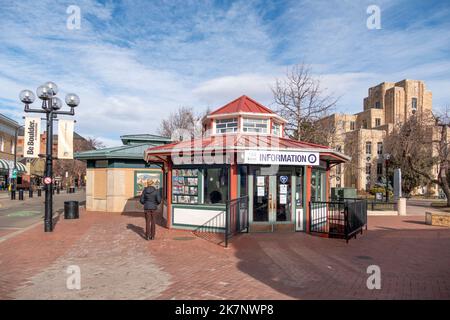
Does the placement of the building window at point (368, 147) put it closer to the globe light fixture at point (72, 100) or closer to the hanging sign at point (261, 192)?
the hanging sign at point (261, 192)

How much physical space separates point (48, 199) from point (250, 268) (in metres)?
7.87

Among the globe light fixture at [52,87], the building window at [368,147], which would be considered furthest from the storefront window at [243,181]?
the building window at [368,147]

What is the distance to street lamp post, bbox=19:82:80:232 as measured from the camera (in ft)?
38.1

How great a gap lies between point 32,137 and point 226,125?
7.18 m

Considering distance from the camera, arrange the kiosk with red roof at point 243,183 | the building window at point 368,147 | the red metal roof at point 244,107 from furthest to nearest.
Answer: the building window at point 368,147
the red metal roof at point 244,107
the kiosk with red roof at point 243,183

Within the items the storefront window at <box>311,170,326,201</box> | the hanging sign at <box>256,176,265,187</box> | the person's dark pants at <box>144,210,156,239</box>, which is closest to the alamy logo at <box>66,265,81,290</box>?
the person's dark pants at <box>144,210,156,239</box>

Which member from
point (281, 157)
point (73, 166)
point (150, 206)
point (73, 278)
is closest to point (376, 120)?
point (73, 166)

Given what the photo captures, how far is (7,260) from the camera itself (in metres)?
7.69

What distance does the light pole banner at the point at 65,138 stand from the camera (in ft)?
41.2

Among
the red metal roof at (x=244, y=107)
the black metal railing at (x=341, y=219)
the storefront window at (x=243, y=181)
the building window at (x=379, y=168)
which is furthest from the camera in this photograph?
the building window at (x=379, y=168)

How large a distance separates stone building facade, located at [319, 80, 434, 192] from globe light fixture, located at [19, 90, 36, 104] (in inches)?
1802

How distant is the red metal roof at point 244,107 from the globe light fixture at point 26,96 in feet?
21.6

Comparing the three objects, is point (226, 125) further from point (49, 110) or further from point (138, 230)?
point (49, 110)
